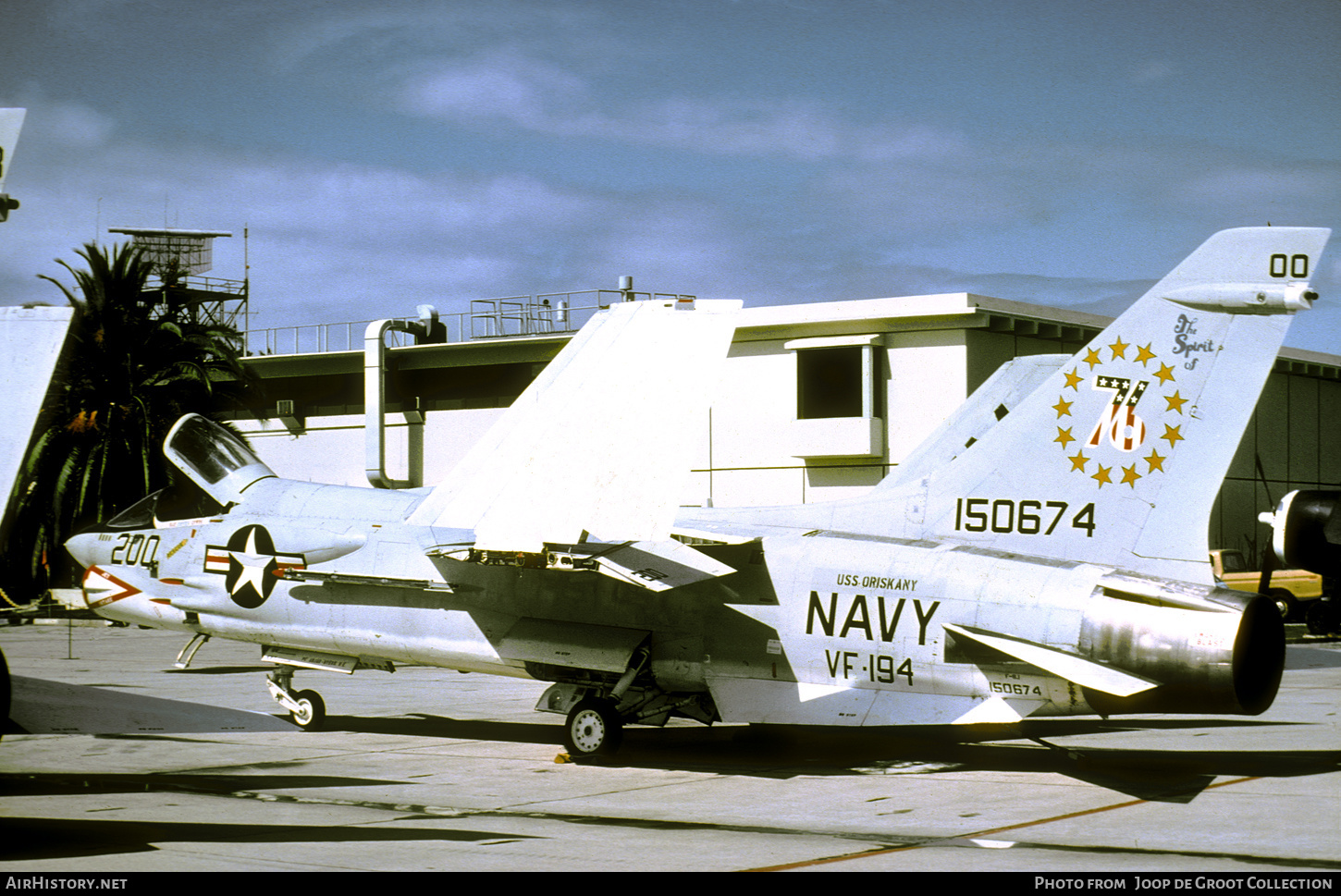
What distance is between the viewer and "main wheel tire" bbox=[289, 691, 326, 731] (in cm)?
1509

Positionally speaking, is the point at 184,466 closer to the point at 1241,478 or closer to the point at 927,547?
the point at 927,547

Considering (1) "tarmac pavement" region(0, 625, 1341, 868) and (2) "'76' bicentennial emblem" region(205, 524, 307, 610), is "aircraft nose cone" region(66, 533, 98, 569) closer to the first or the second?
(2) "'76' bicentennial emblem" region(205, 524, 307, 610)

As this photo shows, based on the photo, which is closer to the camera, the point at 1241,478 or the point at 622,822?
the point at 622,822

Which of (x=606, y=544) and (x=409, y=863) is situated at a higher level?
(x=606, y=544)

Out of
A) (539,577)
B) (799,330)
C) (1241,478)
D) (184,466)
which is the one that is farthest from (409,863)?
(1241,478)

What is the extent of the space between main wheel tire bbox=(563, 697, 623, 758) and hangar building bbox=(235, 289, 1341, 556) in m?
18.6

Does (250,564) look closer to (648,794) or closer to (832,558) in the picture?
(648,794)

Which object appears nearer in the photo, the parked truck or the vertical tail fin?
the vertical tail fin

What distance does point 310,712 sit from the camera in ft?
49.5

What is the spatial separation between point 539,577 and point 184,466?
5115 mm

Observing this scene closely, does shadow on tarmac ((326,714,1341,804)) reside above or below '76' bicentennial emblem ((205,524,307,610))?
below

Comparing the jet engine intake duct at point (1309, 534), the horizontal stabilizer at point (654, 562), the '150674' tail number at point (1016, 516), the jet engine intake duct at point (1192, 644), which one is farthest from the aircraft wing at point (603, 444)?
the jet engine intake duct at point (1309, 534)

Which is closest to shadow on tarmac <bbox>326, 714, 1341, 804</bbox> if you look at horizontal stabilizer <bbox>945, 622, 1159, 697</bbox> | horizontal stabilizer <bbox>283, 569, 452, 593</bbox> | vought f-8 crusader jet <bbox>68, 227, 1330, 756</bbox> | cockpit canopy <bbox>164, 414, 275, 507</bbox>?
vought f-8 crusader jet <bbox>68, 227, 1330, 756</bbox>

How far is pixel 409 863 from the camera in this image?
7.72m
